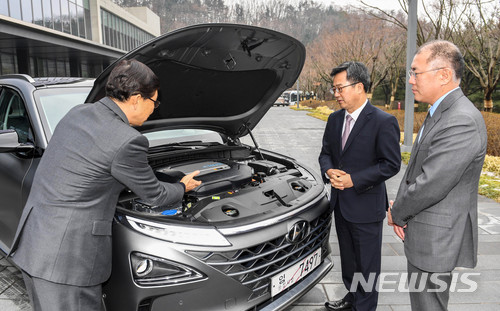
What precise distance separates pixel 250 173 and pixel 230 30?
3.68 ft

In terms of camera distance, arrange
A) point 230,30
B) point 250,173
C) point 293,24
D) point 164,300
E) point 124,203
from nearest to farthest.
Answer: 1. point 164,300
2. point 124,203
3. point 230,30
4. point 250,173
5. point 293,24

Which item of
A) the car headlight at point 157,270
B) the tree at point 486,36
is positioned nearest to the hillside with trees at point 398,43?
the tree at point 486,36

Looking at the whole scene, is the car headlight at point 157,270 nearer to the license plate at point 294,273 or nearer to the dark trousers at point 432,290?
the license plate at point 294,273

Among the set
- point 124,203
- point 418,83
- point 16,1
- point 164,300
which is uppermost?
point 16,1

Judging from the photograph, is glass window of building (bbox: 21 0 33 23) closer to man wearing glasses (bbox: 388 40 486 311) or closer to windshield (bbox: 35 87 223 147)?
windshield (bbox: 35 87 223 147)

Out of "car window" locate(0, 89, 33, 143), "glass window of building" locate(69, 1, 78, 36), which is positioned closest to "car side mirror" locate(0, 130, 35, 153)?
"car window" locate(0, 89, 33, 143)

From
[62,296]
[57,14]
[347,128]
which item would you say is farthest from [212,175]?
[57,14]

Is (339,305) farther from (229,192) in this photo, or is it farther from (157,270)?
(157,270)

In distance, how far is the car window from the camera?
2.97 meters

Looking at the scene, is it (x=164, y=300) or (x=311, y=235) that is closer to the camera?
(x=164, y=300)

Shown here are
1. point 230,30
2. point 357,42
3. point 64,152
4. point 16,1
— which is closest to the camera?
point 64,152

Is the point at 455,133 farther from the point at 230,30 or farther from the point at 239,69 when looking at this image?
the point at 239,69

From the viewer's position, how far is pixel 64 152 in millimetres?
1768

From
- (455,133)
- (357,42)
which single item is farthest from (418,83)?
(357,42)
